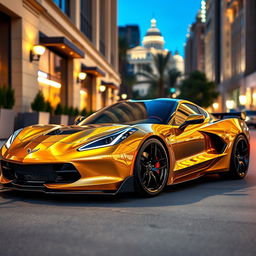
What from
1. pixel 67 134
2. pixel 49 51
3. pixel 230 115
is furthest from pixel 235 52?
pixel 67 134

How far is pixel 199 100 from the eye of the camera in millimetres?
66438

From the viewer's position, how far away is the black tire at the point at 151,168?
492 cm

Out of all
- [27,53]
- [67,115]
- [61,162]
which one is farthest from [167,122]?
[67,115]

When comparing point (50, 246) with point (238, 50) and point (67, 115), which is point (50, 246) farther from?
point (238, 50)

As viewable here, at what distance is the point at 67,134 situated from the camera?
5160 millimetres

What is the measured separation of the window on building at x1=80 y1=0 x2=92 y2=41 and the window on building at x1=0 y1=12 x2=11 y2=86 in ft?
41.9

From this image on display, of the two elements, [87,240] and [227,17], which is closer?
[87,240]

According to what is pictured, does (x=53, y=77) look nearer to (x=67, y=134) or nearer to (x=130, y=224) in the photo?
(x=67, y=134)

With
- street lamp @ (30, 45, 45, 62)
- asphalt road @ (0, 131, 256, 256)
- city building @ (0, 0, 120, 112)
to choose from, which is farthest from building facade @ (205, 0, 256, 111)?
asphalt road @ (0, 131, 256, 256)

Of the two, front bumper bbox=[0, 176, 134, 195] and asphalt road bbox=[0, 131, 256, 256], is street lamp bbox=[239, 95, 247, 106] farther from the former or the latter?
front bumper bbox=[0, 176, 134, 195]

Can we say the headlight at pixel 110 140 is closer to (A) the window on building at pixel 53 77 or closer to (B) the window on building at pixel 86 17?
(A) the window on building at pixel 53 77

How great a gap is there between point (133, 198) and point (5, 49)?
1164 cm

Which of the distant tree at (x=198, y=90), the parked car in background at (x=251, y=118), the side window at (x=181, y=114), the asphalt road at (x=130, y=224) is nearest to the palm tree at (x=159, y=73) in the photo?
the distant tree at (x=198, y=90)

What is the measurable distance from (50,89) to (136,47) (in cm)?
14910
